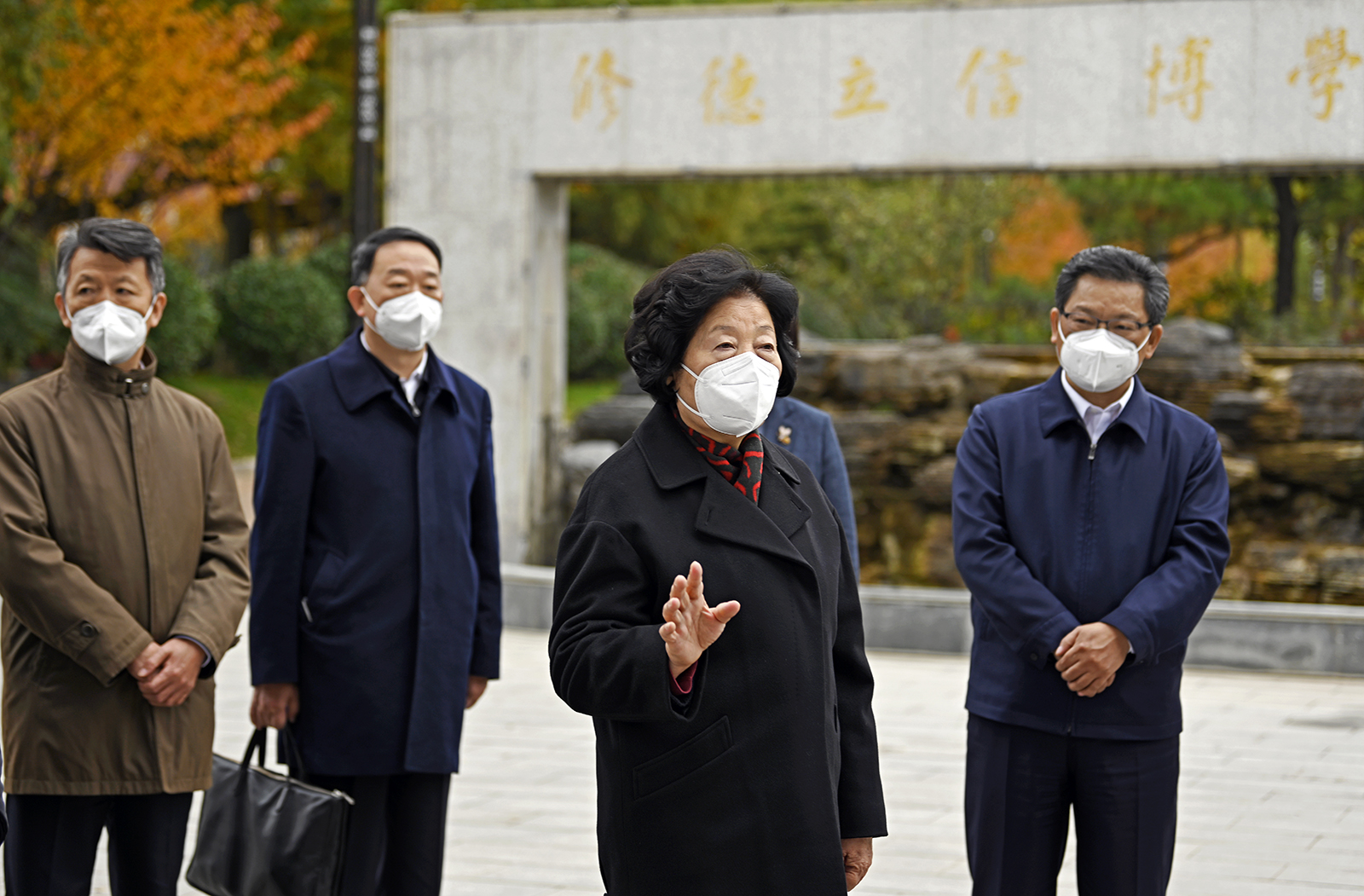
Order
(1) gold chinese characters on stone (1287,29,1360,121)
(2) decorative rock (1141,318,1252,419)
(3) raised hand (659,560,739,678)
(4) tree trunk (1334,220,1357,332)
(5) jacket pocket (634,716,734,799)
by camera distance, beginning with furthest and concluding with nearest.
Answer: (4) tree trunk (1334,220,1357,332) → (2) decorative rock (1141,318,1252,419) → (1) gold chinese characters on stone (1287,29,1360,121) → (5) jacket pocket (634,716,734,799) → (3) raised hand (659,560,739,678)

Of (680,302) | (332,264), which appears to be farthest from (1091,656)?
(332,264)

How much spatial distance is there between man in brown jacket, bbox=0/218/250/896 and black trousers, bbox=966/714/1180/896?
6.14 feet

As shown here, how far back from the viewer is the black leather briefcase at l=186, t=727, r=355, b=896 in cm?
356

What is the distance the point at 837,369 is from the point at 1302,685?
8.42 m

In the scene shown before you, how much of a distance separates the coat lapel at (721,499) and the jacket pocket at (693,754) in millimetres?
306

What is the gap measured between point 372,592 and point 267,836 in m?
0.64

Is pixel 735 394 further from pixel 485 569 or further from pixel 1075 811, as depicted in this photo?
pixel 485 569

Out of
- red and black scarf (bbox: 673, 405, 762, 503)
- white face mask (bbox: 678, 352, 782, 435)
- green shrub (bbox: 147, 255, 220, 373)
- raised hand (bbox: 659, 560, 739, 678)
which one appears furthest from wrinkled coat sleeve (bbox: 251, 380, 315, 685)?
green shrub (bbox: 147, 255, 220, 373)

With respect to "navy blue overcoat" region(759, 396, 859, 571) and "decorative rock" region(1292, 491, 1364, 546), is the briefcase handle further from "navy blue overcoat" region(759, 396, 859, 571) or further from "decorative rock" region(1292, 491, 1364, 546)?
"decorative rock" region(1292, 491, 1364, 546)

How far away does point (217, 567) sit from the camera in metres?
3.78

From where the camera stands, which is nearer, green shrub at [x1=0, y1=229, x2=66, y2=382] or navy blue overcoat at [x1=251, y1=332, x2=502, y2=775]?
navy blue overcoat at [x1=251, y1=332, x2=502, y2=775]

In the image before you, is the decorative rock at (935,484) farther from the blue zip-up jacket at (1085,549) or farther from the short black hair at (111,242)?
the short black hair at (111,242)

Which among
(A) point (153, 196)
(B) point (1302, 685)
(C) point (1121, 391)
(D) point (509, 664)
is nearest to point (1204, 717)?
(B) point (1302, 685)

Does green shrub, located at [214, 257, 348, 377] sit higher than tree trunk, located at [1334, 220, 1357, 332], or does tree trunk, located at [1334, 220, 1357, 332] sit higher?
tree trunk, located at [1334, 220, 1357, 332]
